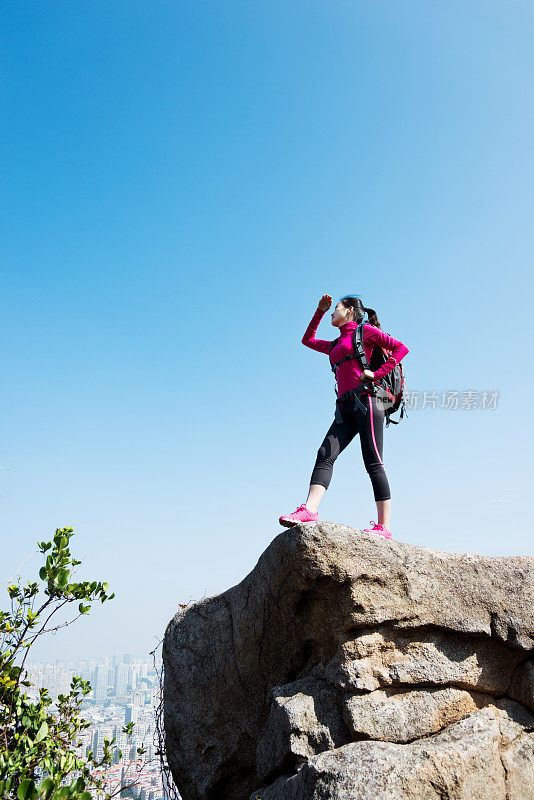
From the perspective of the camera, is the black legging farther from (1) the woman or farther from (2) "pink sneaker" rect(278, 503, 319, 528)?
(2) "pink sneaker" rect(278, 503, 319, 528)

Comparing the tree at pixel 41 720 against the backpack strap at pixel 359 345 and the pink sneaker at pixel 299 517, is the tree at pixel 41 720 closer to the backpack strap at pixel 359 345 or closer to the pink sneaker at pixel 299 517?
the pink sneaker at pixel 299 517

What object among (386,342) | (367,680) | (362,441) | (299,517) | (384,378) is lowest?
(367,680)

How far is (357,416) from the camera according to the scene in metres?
5.47

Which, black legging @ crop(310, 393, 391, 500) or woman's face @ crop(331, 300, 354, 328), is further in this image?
woman's face @ crop(331, 300, 354, 328)

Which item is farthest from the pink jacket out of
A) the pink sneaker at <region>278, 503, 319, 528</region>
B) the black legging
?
the pink sneaker at <region>278, 503, 319, 528</region>

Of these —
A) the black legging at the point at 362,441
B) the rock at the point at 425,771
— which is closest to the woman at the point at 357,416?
the black legging at the point at 362,441

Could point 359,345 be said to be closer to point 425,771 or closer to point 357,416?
point 357,416

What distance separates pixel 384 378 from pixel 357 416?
1.84 ft

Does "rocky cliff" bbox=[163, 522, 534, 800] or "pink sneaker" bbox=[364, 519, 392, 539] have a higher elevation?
"pink sneaker" bbox=[364, 519, 392, 539]

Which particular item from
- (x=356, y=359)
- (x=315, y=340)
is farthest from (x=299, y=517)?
(x=315, y=340)

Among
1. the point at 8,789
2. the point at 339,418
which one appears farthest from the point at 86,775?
the point at 339,418

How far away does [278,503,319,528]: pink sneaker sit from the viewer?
14.9ft

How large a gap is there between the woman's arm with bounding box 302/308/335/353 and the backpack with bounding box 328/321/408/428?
15.6 inches

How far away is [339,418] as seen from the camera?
18.1 feet
